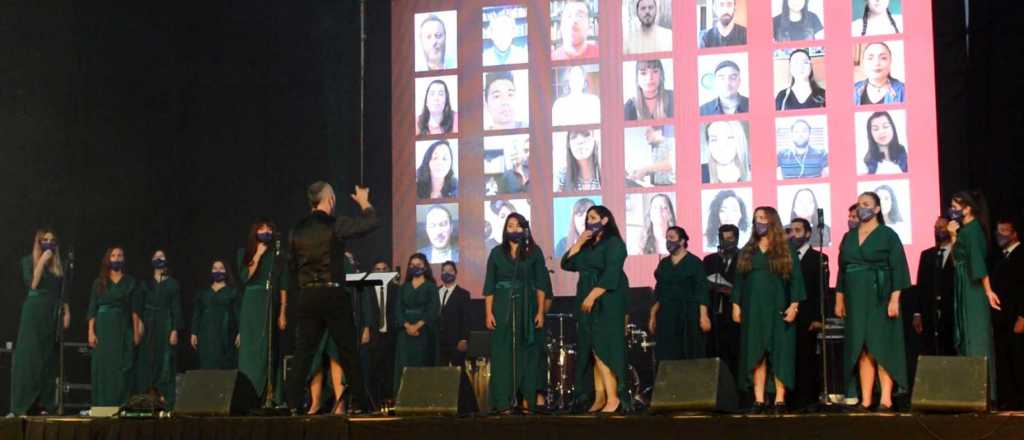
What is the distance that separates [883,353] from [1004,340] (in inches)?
77.4

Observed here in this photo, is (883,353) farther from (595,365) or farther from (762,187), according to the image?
(762,187)

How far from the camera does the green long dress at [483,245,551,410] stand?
9.34 metres

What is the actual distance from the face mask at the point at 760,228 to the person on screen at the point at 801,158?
364 cm

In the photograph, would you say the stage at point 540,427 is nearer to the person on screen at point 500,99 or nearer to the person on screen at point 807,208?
the person on screen at point 807,208

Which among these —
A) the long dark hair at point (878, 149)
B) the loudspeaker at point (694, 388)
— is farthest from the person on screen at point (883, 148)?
the loudspeaker at point (694, 388)

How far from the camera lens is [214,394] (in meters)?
8.16

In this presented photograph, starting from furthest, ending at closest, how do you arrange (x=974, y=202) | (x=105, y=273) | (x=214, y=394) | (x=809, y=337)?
(x=105, y=273) < (x=809, y=337) < (x=974, y=202) < (x=214, y=394)

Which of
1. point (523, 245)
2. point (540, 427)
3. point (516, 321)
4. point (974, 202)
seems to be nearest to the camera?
point (540, 427)

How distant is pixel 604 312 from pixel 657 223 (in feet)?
12.7

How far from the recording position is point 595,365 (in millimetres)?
9008

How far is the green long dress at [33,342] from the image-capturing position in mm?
10828

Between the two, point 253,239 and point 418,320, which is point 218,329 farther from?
point 253,239

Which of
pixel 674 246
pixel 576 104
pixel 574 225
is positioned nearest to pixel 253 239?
pixel 674 246

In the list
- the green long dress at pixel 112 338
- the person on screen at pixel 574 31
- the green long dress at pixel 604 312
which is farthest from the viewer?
the person on screen at pixel 574 31
